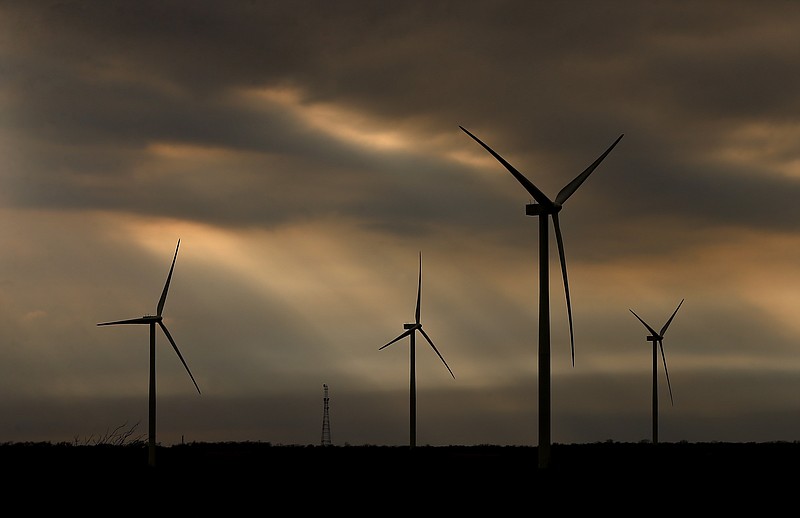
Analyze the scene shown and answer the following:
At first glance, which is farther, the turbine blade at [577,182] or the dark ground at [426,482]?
the turbine blade at [577,182]

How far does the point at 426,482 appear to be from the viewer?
6538 cm

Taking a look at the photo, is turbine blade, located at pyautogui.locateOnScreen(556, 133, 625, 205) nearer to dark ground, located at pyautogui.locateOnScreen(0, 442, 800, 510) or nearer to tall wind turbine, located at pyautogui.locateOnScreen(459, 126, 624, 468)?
tall wind turbine, located at pyautogui.locateOnScreen(459, 126, 624, 468)

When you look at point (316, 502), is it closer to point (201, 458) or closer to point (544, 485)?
point (544, 485)

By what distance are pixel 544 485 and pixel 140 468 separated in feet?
132

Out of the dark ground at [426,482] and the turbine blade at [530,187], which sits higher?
the turbine blade at [530,187]

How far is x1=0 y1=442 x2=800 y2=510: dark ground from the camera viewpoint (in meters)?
52.6

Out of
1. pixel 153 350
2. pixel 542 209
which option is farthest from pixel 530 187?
pixel 153 350

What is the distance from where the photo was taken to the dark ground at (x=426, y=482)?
52.6 m

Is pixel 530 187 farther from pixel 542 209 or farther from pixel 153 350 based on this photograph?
pixel 153 350

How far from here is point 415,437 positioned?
113000 mm

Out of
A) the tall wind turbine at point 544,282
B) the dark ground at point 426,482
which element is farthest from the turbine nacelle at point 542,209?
the dark ground at point 426,482

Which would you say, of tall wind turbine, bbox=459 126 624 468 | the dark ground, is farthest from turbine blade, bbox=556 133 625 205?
the dark ground

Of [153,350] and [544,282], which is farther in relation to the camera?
[153,350]

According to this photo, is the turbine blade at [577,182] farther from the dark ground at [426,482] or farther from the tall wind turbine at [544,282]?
the dark ground at [426,482]
